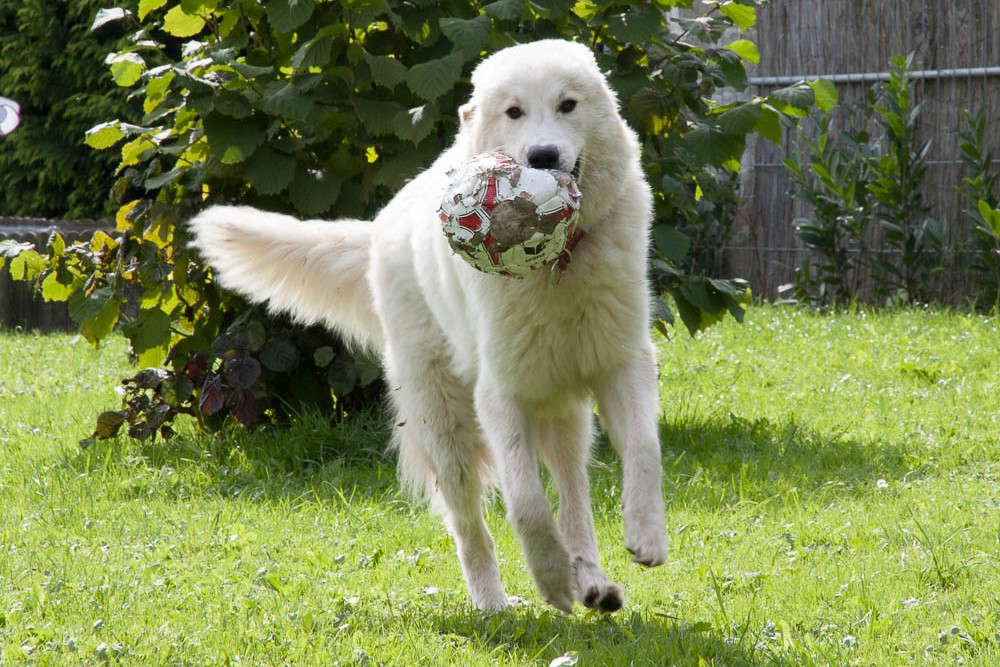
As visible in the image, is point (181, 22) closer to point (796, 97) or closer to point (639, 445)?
point (796, 97)

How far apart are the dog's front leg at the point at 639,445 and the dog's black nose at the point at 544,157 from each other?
67 centimetres

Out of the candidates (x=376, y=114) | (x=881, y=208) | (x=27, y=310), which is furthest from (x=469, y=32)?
(x=27, y=310)

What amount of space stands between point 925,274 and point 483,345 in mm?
6747

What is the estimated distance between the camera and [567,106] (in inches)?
139

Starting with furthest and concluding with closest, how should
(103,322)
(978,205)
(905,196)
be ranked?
1. (905,196)
2. (978,205)
3. (103,322)

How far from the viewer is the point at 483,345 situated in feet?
12.2

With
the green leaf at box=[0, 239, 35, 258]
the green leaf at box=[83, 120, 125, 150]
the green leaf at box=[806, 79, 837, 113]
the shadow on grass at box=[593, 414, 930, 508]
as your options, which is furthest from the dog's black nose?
the green leaf at box=[0, 239, 35, 258]

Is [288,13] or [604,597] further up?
[288,13]

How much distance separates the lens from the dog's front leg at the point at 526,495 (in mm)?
3479

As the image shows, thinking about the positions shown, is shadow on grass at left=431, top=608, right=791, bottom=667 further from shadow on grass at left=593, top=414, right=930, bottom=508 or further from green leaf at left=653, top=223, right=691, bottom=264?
green leaf at left=653, top=223, right=691, bottom=264

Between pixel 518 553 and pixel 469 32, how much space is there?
83.4 inches

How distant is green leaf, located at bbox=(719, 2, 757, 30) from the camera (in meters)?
5.55

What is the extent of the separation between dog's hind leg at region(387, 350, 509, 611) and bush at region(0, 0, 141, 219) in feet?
30.5

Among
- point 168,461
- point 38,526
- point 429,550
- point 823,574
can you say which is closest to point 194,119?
point 168,461
